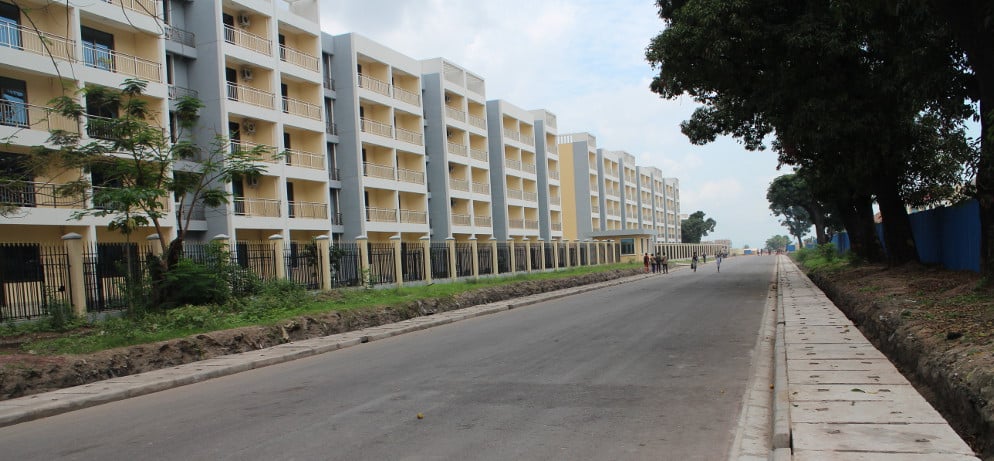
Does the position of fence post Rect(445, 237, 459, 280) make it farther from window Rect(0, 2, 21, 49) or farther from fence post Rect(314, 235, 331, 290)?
window Rect(0, 2, 21, 49)

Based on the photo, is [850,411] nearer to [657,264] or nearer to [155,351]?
[155,351]

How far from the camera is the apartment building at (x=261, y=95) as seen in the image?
29.5 meters

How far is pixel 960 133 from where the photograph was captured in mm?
20344

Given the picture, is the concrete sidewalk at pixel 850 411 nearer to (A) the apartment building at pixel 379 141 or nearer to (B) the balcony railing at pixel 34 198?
(B) the balcony railing at pixel 34 198

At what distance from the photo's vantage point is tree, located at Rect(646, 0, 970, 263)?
706 inches

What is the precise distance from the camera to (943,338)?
7988 mm

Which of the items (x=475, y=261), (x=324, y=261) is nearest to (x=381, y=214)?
(x=475, y=261)

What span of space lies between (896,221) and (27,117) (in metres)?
28.6

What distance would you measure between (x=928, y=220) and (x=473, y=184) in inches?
1281

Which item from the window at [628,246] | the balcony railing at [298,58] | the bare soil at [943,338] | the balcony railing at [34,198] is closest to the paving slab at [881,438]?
the bare soil at [943,338]

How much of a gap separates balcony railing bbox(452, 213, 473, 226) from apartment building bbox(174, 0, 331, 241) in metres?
13.7

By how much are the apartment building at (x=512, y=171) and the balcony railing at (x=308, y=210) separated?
2031 centimetres

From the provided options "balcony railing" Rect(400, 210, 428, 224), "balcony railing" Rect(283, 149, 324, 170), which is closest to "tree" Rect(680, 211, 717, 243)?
"balcony railing" Rect(400, 210, 428, 224)

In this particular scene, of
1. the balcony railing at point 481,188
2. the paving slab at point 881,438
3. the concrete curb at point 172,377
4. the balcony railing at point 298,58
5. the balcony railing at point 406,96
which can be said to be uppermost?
the balcony railing at point 298,58
